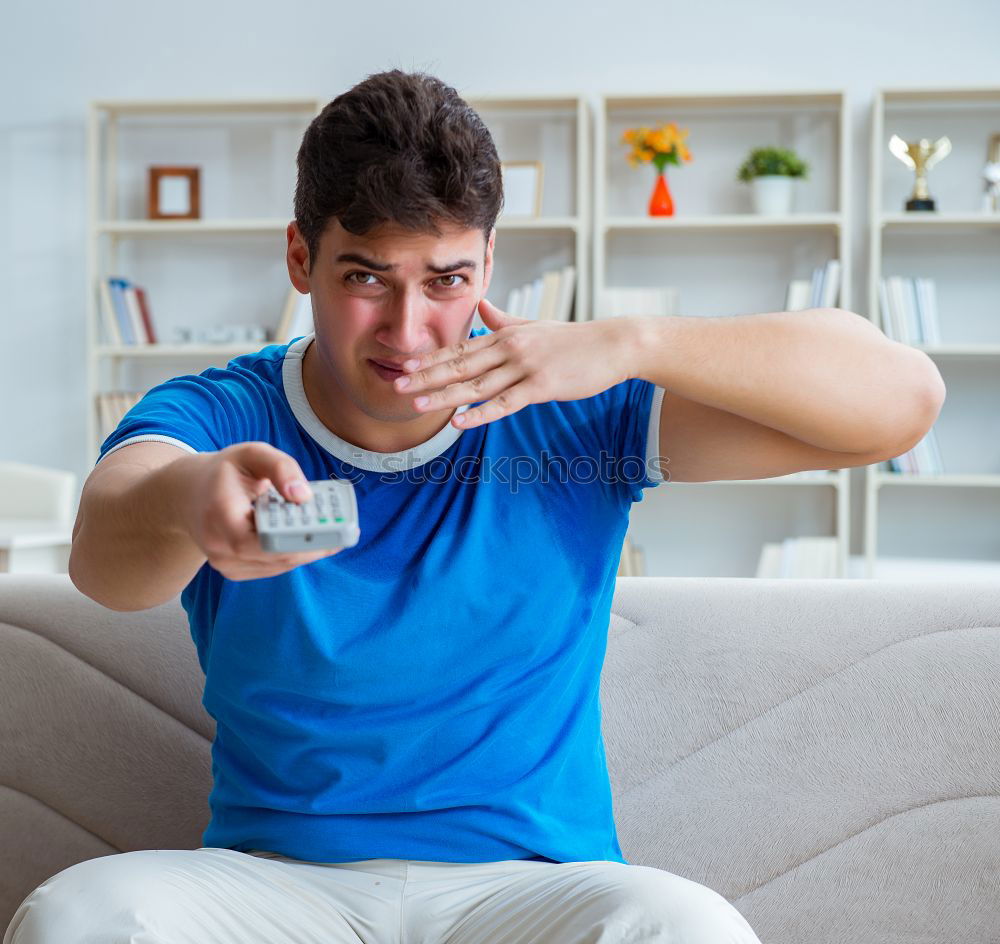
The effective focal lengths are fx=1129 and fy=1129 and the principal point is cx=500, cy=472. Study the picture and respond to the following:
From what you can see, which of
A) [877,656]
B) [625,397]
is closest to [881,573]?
[877,656]

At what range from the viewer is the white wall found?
13.8 ft

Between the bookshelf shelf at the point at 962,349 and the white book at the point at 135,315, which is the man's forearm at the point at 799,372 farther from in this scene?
the white book at the point at 135,315

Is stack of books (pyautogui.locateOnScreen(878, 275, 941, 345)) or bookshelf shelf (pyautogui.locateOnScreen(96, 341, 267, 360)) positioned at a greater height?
stack of books (pyautogui.locateOnScreen(878, 275, 941, 345))

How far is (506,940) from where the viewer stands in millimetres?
997

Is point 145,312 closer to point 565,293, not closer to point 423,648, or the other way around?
point 565,293

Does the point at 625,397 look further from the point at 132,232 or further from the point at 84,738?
the point at 132,232

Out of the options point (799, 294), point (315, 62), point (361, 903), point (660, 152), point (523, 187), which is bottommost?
point (361, 903)

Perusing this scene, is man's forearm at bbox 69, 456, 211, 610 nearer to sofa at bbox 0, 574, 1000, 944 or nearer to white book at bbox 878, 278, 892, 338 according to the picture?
sofa at bbox 0, 574, 1000, 944

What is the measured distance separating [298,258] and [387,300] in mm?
162

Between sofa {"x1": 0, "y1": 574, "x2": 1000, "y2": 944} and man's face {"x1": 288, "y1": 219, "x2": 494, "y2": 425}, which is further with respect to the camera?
sofa {"x1": 0, "y1": 574, "x2": 1000, "y2": 944}

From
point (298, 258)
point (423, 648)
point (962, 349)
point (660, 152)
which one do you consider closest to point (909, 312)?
point (962, 349)

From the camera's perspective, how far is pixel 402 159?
109 cm

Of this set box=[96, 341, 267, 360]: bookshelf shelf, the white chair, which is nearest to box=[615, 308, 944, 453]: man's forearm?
the white chair

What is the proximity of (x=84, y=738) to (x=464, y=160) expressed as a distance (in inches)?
32.4
